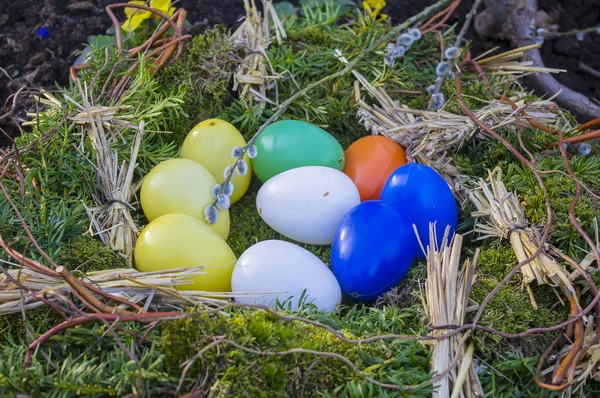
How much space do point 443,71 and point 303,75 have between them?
637 mm

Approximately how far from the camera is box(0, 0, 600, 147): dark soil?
310 centimetres

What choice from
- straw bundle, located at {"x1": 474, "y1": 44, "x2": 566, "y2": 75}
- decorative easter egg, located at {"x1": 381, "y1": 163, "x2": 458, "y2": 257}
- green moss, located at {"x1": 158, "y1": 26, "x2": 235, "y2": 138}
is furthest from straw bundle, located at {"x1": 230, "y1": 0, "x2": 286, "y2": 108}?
straw bundle, located at {"x1": 474, "y1": 44, "x2": 566, "y2": 75}

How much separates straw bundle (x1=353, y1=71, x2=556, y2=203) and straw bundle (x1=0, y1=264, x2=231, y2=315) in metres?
1.06

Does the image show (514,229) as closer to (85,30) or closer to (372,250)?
(372,250)

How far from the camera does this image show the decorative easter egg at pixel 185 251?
1.98m

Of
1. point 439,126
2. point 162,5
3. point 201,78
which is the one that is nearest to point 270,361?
point 439,126

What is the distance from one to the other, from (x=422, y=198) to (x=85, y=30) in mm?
2197

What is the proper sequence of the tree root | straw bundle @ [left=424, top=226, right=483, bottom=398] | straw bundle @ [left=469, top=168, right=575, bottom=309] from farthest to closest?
the tree root → straw bundle @ [left=469, top=168, right=575, bottom=309] → straw bundle @ [left=424, top=226, right=483, bottom=398]

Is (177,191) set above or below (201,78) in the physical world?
below

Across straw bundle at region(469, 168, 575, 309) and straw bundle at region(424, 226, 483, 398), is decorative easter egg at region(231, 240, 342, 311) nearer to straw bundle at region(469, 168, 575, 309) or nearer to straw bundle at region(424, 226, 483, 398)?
straw bundle at region(424, 226, 483, 398)

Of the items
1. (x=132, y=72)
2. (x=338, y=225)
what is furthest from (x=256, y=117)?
(x=338, y=225)

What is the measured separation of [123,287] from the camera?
5.82 feet

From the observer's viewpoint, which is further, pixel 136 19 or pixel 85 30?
pixel 85 30

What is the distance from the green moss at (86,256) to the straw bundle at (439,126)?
4.00 feet
